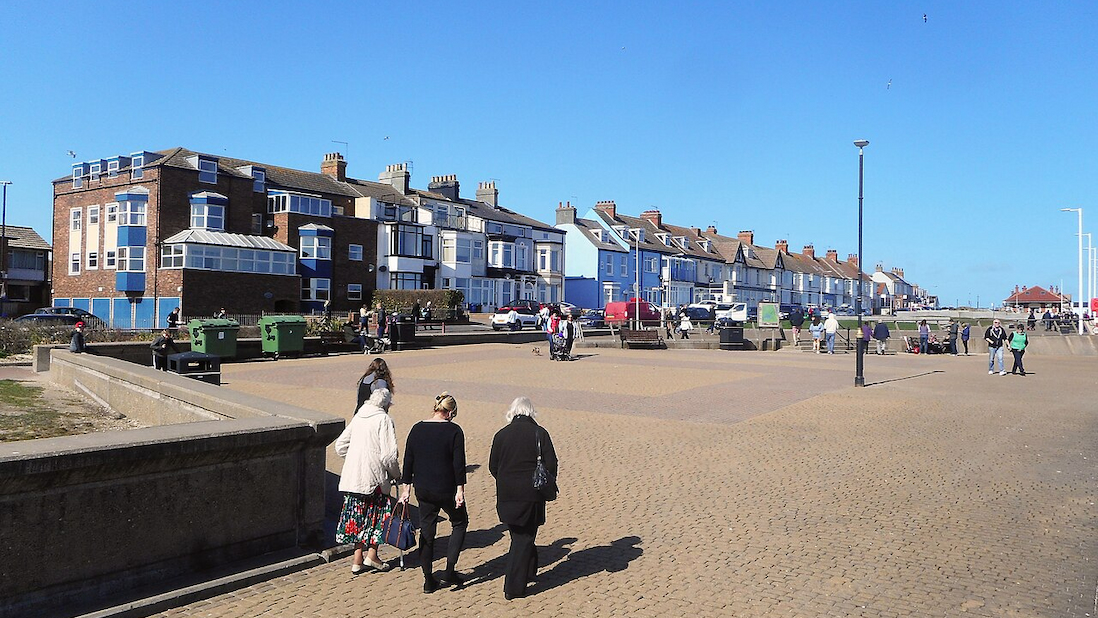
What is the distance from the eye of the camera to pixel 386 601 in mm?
5656

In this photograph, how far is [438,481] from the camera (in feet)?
19.5

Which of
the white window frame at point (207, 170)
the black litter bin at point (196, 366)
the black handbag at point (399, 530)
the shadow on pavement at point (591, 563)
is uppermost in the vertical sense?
the white window frame at point (207, 170)

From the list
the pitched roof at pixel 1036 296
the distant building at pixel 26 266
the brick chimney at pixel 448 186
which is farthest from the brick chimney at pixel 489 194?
the pitched roof at pixel 1036 296

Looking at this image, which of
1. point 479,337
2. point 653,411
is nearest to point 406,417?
point 653,411

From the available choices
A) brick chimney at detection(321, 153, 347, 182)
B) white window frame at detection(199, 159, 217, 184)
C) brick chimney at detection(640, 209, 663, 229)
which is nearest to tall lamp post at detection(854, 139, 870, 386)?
white window frame at detection(199, 159, 217, 184)

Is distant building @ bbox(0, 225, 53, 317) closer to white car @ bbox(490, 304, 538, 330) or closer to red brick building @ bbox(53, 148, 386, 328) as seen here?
red brick building @ bbox(53, 148, 386, 328)

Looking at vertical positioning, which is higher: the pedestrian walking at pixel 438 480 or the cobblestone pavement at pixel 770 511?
the pedestrian walking at pixel 438 480

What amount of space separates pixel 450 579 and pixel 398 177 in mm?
59471

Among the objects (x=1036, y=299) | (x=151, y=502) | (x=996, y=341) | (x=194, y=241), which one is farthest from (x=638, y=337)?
(x=1036, y=299)

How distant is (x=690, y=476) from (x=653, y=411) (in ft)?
17.8

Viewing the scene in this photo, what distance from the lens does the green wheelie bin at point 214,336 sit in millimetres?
23047

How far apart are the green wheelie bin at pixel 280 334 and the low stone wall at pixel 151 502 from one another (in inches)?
755

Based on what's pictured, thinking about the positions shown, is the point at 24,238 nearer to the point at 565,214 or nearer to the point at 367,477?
the point at 565,214

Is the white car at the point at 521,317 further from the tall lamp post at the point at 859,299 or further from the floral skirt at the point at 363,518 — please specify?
the floral skirt at the point at 363,518
